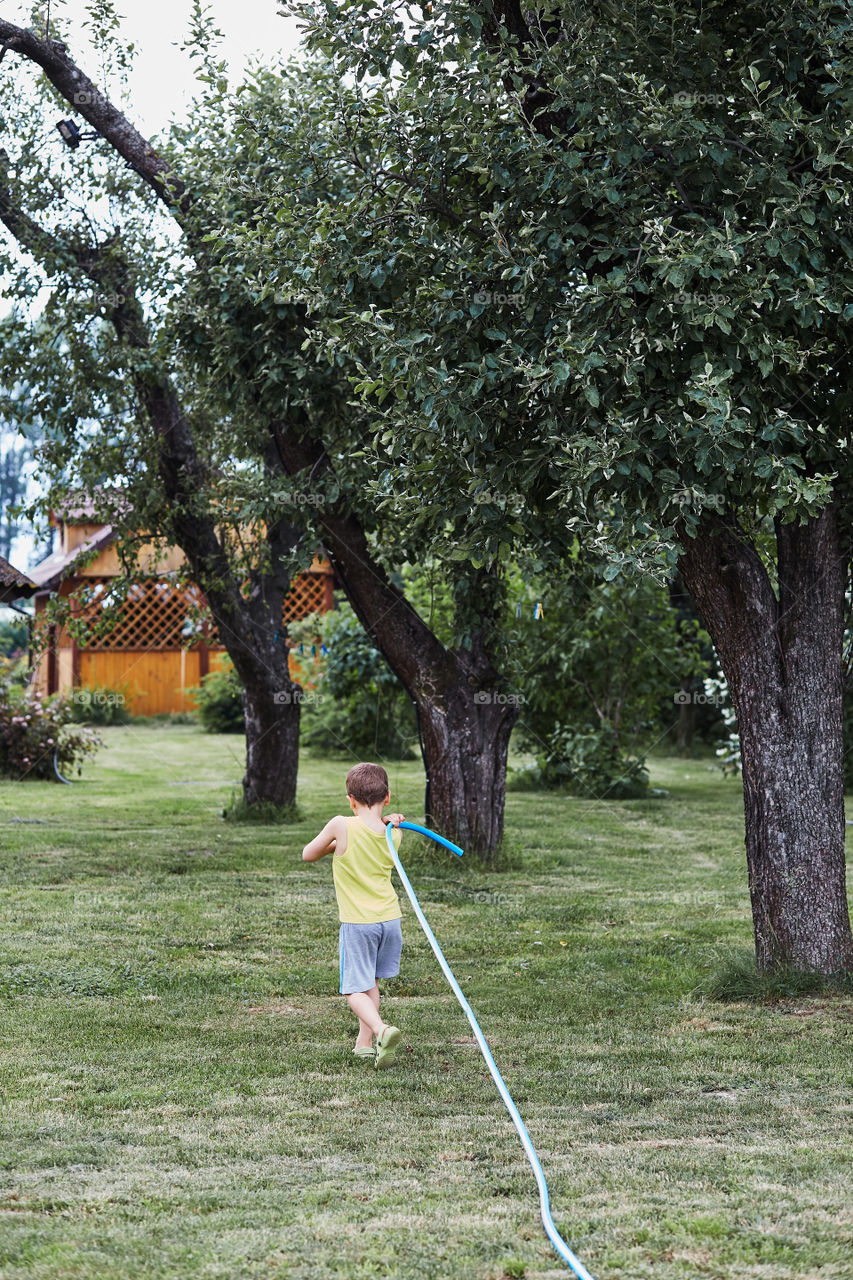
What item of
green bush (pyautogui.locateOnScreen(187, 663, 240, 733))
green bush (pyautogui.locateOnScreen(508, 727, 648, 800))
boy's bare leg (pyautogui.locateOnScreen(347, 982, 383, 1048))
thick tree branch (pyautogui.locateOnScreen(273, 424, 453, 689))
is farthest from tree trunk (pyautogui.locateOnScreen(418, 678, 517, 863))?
green bush (pyautogui.locateOnScreen(187, 663, 240, 733))

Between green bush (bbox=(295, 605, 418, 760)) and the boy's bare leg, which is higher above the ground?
green bush (bbox=(295, 605, 418, 760))

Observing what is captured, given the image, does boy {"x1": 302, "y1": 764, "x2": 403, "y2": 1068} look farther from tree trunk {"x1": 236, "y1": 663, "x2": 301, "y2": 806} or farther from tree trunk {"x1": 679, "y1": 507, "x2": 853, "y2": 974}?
tree trunk {"x1": 236, "y1": 663, "x2": 301, "y2": 806}

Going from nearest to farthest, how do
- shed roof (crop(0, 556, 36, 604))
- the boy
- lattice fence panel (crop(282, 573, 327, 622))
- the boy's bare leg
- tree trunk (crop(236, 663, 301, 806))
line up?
the boy's bare leg < the boy < tree trunk (crop(236, 663, 301, 806)) < shed roof (crop(0, 556, 36, 604)) < lattice fence panel (crop(282, 573, 327, 622))

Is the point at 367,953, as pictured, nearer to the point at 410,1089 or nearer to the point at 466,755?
the point at 410,1089

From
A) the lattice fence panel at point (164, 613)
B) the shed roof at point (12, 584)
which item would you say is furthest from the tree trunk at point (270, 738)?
the lattice fence panel at point (164, 613)

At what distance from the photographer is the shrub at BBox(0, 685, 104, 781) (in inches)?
622

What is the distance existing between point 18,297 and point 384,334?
5921mm

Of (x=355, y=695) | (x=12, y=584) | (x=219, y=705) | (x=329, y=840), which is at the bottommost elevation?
(x=329, y=840)

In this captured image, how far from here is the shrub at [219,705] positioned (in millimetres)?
21797

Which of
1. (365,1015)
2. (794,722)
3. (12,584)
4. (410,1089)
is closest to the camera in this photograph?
(410,1089)

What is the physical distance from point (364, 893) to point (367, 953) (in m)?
0.23

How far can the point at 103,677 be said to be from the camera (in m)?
23.8

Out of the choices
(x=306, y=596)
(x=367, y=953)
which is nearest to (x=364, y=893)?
(x=367, y=953)

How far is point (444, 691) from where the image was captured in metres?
9.46
